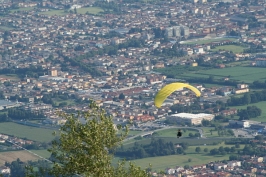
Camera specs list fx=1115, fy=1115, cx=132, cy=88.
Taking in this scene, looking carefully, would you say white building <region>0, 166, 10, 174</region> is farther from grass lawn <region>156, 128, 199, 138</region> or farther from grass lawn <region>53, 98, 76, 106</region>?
grass lawn <region>53, 98, 76, 106</region>

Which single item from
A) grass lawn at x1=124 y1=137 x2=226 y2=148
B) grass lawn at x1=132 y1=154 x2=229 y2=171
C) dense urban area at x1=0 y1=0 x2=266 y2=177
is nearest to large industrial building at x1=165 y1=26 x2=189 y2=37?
dense urban area at x1=0 y1=0 x2=266 y2=177

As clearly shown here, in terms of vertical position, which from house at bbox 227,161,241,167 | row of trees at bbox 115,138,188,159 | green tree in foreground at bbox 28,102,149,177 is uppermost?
green tree in foreground at bbox 28,102,149,177

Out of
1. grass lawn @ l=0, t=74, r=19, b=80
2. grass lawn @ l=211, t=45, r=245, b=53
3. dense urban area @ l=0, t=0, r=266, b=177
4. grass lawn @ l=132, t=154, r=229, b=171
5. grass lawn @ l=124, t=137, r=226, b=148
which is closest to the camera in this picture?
grass lawn @ l=132, t=154, r=229, b=171

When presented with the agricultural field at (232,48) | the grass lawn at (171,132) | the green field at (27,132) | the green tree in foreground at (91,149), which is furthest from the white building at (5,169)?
the agricultural field at (232,48)

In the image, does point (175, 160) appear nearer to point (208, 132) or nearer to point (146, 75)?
point (208, 132)

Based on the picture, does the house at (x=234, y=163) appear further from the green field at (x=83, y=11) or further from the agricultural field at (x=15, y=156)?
the green field at (x=83, y=11)

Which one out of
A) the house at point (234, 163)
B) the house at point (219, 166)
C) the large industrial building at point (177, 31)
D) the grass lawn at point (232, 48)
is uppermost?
the house at point (219, 166)

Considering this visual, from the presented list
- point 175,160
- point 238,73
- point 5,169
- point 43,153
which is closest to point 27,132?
point 43,153
